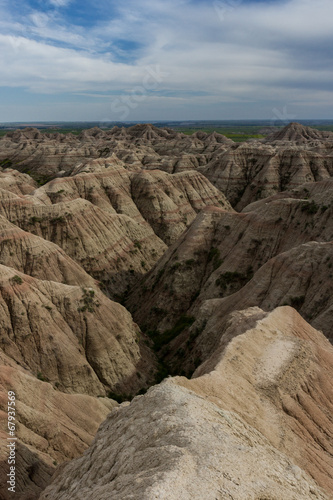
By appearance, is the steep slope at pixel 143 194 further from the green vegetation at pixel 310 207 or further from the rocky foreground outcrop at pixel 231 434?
the rocky foreground outcrop at pixel 231 434

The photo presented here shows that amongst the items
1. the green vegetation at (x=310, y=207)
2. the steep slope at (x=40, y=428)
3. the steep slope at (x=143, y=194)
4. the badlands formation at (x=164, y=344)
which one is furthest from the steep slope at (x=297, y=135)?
the steep slope at (x=40, y=428)

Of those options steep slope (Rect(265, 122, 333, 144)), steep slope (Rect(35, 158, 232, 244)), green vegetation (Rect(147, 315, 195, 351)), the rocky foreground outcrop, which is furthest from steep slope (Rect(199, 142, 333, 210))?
steep slope (Rect(265, 122, 333, 144))

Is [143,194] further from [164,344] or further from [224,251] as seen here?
[164,344]

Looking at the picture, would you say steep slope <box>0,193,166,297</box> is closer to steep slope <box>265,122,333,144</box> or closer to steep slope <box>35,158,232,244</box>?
steep slope <box>35,158,232,244</box>

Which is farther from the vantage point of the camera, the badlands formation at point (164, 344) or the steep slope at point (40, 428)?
the steep slope at point (40, 428)

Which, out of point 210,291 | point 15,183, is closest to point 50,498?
point 210,291

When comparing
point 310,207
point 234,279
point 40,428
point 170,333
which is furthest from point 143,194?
point 40,428

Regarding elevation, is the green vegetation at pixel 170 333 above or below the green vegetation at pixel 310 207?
below
